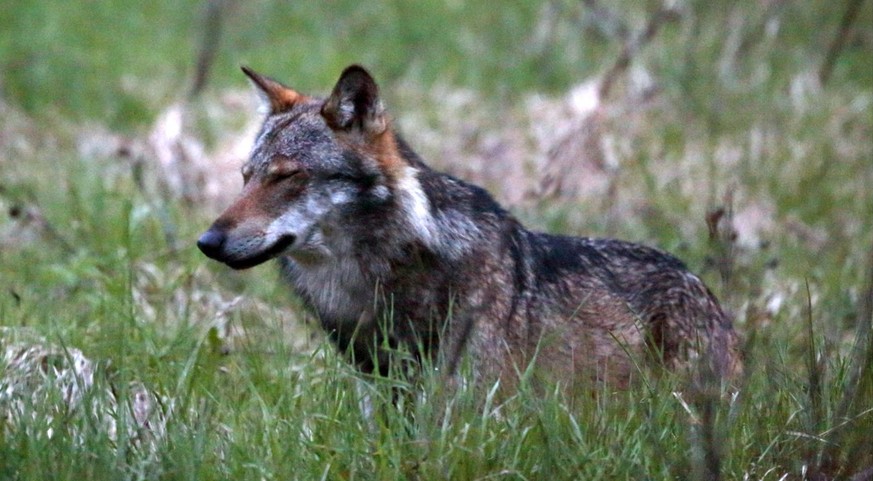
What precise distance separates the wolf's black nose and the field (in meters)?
0.41

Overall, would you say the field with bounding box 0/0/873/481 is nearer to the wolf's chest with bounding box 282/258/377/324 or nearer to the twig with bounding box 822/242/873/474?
the twig with bounding box 822/242/873/474

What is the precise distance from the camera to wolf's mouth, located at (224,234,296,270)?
4.84 metres

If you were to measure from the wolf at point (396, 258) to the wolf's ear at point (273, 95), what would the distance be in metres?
0.06

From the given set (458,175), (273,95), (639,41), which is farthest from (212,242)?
(639,41)

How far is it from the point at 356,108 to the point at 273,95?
561mm

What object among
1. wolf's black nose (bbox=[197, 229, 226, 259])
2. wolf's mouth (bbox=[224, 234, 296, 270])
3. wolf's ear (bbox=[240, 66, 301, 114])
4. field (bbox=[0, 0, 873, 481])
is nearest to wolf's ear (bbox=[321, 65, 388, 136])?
wolf's ear (bbox=[240, 66, 301, 114])

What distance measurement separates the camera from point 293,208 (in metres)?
4.95

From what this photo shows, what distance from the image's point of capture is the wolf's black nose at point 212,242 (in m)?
4.79

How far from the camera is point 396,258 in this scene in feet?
16.5

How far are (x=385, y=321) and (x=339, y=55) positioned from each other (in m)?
9.18

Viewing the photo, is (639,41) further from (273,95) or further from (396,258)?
(396,258)

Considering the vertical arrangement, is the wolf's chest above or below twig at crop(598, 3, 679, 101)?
below

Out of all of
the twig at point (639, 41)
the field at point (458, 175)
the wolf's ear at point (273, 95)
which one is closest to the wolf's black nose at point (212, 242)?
the field at point (458, 175)

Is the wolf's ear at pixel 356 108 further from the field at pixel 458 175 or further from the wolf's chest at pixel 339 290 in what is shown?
the field at pixel 458 175
